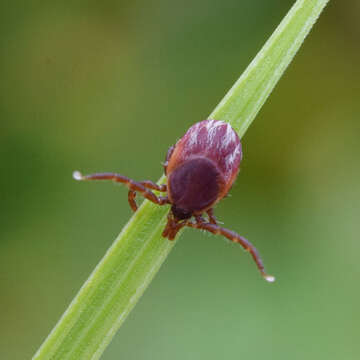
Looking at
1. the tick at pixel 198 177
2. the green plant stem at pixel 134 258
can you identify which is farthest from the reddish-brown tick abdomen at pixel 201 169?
the green plant stem at pixel 134 258

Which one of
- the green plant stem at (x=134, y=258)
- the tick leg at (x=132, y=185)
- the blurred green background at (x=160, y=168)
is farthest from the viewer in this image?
the blurred green background at (x=160, y=168)

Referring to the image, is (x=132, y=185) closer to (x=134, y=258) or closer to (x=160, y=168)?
(x=134, y=258)

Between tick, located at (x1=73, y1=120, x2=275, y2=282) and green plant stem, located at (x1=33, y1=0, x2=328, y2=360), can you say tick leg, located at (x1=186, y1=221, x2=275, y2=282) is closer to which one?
tick, located at (x1=73, y1=120, x2=275, y2=282)

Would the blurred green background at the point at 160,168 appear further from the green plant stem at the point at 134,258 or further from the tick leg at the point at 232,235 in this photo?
the green plant stem at the point at 134,258

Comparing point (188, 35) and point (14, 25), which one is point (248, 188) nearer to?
point (188, 35)

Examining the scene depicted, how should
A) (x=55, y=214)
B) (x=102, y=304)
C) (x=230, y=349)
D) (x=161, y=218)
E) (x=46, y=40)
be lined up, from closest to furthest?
(x=102, y=304), (x=161, y=218), (x=230, y=349), (x=55, y=214), (x=46, y=40)

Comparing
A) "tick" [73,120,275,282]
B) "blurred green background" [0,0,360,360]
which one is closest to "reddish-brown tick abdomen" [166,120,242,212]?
"tick" [73,120,275,282]

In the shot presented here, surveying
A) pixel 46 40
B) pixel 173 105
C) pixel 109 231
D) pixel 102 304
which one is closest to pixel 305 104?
pixel 173 105

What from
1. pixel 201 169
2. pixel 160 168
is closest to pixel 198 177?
pixel 201 169
